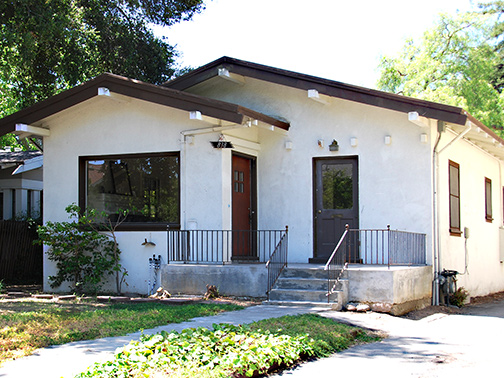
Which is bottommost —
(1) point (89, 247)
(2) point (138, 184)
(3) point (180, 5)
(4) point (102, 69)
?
(1) point (89, 247)

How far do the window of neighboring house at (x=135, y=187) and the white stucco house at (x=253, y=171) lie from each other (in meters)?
0.03

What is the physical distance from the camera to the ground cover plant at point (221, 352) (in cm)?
587

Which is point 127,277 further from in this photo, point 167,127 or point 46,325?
point 46,325

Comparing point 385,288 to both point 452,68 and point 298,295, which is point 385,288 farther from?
point 452,68

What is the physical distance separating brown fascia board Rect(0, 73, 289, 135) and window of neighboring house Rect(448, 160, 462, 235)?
152 inches

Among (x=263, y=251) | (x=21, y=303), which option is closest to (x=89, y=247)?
(x=21, y=303)

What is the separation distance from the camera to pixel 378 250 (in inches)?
517

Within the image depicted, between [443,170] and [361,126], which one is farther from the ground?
[361,126]

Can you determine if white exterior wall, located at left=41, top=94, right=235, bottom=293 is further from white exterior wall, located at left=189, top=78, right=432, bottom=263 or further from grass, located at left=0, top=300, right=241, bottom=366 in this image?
grass, located at left=0, top=300, right=241, bottom=366

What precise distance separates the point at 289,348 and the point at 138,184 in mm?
7649

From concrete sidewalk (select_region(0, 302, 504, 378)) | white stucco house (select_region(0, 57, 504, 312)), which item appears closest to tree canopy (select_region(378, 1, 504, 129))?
white stucco house (select_region(0, 57, 504, 312))

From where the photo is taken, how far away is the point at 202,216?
13078 mm

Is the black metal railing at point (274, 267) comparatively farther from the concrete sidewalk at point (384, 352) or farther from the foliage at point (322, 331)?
the foliage at point (322, 331)

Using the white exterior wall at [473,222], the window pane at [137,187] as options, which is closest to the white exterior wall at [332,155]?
the white exterior wall at [473,222]
